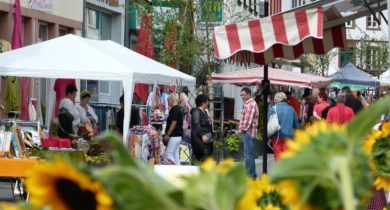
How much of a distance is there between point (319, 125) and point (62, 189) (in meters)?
0.37

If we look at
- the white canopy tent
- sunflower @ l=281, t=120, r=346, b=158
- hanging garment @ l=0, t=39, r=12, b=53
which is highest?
hanging garment @ l=0, t=39, r=12, b=53

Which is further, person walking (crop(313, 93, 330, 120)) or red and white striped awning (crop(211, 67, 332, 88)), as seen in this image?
red and white striped awning (crop(211, 67, 332, 88))

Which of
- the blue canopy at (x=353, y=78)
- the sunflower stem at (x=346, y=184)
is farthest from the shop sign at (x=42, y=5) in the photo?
the sunflower stem at (x=346, y=184)

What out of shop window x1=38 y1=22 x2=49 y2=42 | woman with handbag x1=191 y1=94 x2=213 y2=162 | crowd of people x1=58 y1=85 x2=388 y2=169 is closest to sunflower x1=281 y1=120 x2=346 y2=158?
crowd of people x1=58 y1=85 x2=388 y2=169

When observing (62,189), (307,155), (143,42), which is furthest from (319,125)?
(143,42)

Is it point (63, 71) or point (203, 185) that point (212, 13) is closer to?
point (63, 71)

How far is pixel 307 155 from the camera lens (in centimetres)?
130

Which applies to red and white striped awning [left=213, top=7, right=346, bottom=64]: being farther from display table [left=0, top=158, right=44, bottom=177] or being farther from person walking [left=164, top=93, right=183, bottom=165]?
person walking [left=164, top=93, right=183, bottom=165]

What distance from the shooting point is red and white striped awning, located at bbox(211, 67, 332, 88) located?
2583 centimetres

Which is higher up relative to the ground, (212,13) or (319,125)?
(212,13)

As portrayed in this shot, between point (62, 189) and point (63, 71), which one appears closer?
point (62, 189)

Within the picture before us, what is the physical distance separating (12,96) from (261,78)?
6.58 metres

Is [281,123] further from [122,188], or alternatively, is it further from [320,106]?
[122,188]

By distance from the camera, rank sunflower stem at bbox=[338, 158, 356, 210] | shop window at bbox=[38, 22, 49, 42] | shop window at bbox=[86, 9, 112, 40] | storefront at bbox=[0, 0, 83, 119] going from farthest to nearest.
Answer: shop window at bbox=[86, 9, 112, 40] < shop window at bbox=[38, 22, 49, 42] < storefront at bbox=[0, 0, 83, 119] < sunflower stem at bbox=[338, 158, 356, 210]
